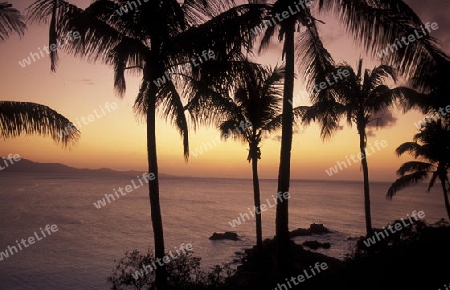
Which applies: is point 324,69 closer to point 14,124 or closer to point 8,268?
point 14,124

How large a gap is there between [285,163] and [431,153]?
1461 cm

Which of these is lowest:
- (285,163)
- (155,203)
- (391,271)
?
(391,271)

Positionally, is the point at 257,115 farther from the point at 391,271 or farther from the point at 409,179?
the point at 409,179

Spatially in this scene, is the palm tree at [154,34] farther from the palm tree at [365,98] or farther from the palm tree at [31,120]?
the palm tree at [365,98]

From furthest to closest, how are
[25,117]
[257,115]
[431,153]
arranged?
[431,153] < [257,115] < [25,117]

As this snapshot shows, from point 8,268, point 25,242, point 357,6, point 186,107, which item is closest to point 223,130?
point 186,107

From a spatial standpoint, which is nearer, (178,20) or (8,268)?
(178,20)

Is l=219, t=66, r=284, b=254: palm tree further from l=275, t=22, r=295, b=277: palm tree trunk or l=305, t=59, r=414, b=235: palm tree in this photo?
l=275, t=22, r=295, b=277: palm tree trunk

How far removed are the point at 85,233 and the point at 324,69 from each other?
3691 cm

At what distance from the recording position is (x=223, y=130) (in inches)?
568

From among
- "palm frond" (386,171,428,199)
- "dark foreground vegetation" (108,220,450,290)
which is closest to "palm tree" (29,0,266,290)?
"dark foreground vegetation" (108,220,450,290)

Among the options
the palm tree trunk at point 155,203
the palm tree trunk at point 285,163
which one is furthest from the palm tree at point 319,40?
the palm tree trunk at point 155,203

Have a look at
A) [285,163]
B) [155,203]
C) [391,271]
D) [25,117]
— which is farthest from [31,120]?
[391,271]

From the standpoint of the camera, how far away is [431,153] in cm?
1753
